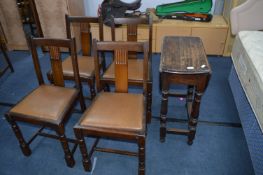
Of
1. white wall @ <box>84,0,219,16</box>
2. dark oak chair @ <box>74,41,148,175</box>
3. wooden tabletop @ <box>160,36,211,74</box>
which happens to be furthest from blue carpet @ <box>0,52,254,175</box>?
white wall @ <box>84,0,219,16</box>

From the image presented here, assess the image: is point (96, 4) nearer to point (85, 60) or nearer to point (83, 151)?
point (85, 60)

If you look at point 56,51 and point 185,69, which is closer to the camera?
point 185,69

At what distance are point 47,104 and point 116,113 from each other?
54 centimetres

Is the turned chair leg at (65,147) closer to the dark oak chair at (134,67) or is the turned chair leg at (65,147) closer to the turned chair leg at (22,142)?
the turned chair leg at (22,142)

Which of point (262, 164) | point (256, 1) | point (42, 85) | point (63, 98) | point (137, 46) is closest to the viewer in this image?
point (262, 164)

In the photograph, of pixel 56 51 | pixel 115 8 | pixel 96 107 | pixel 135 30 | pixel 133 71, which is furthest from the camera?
pixel 115 8

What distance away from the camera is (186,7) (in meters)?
3.17

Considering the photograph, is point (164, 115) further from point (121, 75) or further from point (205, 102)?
point (205, 102)

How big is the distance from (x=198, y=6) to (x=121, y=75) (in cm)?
214

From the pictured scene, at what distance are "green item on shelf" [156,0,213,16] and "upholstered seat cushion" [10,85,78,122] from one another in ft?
6.93

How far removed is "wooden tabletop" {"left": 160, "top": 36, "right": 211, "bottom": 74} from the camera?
1.47 meters

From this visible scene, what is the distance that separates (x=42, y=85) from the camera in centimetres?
183

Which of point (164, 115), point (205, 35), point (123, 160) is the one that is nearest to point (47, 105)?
point (123, 160)

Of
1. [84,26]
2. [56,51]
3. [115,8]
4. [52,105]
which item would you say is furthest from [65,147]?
[115,8]
